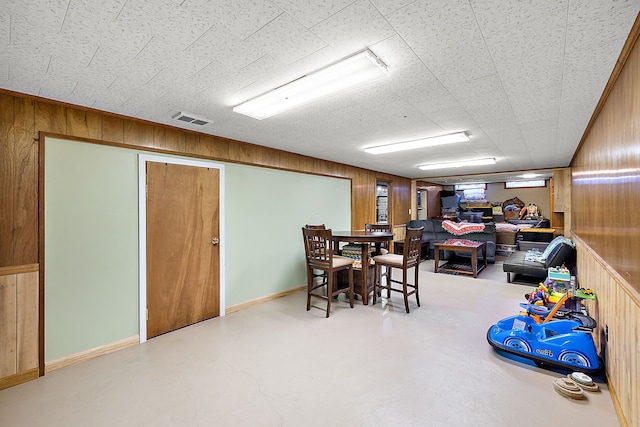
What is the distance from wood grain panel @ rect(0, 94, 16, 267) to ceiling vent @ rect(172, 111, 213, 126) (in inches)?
45.4

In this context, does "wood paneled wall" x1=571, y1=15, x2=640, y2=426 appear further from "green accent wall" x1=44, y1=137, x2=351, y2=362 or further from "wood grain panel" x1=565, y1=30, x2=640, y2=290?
"green accent wall" x1=44, y1=137, x2=351, y2=362

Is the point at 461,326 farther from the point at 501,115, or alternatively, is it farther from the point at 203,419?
the point at 203,419

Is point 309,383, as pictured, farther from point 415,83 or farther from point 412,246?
point 415,83

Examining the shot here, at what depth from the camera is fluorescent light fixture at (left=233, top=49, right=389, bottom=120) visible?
1.72 m

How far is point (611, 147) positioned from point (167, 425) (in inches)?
142

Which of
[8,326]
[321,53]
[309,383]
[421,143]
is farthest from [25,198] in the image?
[421,143]

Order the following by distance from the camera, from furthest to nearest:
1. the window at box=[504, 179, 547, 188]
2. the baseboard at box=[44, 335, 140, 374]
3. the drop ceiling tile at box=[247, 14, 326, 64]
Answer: the window at box=[504, 179, 547, 188] → the baseboard at box=[44, 335, 140, 374] → the drop ceiling tile at box=[247, 14, 326, 64]

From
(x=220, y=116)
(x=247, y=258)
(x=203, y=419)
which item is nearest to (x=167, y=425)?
(x=203, y=419)

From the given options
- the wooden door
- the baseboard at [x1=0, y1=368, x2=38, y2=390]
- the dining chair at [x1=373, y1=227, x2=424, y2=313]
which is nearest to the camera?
the baseboard at [x1=0, y1=368, x2=38, y2=390]

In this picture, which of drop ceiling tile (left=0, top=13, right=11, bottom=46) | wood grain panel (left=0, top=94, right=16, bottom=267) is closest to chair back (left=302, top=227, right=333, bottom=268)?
wood grain panel (left=0, top=94, right=16, bottom=267)

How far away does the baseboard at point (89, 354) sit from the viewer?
2.35 m

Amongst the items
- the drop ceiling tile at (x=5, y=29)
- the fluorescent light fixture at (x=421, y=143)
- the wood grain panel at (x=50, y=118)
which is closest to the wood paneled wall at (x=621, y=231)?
the fluorescent light fixture at (x=421, y=143)

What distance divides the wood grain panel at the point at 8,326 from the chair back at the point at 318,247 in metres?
2.63

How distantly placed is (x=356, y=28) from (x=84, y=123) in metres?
2.52
